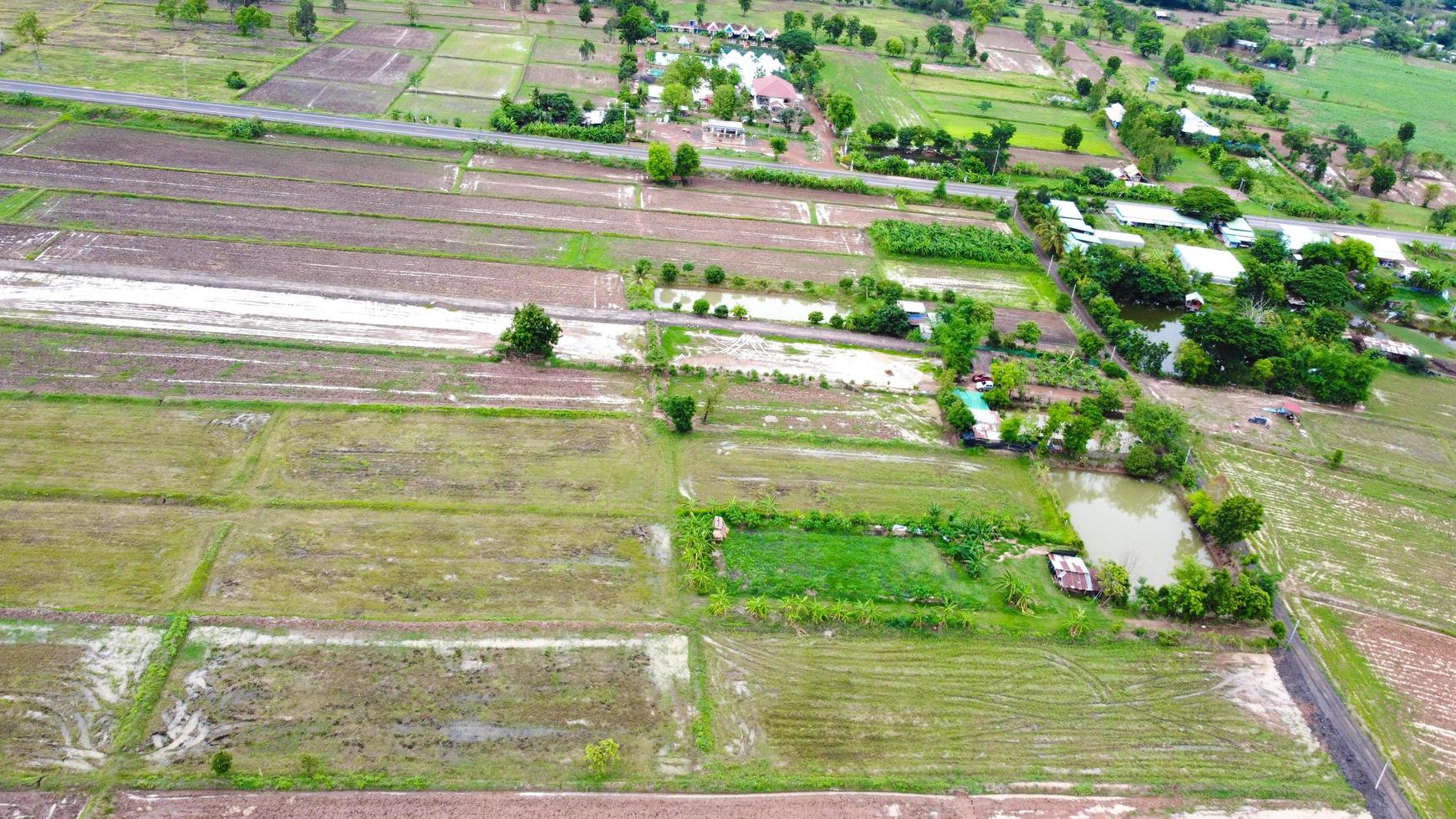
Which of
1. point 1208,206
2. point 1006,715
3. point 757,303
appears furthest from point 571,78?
point 1006,715

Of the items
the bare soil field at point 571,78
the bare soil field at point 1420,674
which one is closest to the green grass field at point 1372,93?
the bare soil field at point 571,78

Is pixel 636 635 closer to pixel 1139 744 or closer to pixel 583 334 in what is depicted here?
pixel 1139 744

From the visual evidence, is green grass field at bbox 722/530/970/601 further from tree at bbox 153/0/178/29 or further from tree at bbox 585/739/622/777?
tree at bbox 153/0/178/29

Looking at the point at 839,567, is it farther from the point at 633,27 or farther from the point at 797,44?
the point at 797,44

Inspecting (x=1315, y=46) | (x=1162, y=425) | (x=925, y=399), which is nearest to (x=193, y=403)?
(x=925, y=399)

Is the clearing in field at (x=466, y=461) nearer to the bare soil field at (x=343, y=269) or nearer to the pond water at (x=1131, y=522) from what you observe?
the bare soil field at (x=343, y=269)

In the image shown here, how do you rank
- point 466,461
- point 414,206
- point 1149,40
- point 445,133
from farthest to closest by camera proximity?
point 1149,40 → point 445,133 → point 414,206 → point 466,461

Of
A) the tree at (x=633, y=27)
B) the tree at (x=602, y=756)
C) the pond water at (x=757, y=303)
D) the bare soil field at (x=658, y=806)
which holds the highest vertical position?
the tree at (x=633, y=27)
